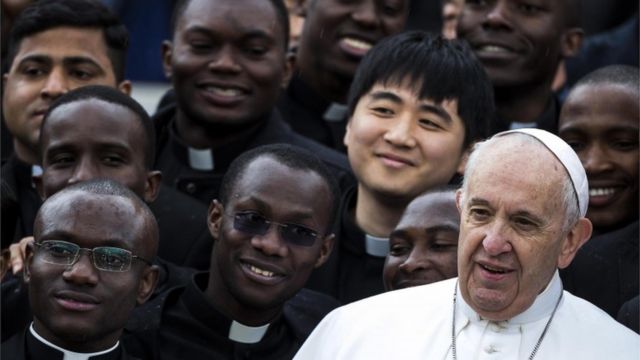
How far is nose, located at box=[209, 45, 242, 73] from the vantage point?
30.4 ft

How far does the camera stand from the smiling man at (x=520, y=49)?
9680 millimetres

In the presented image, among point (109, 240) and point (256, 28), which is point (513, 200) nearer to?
point (109, 240)

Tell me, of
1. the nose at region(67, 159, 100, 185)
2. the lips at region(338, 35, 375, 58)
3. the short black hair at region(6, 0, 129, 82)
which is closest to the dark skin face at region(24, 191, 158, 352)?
the nose at region(67, 159, 100, 185)

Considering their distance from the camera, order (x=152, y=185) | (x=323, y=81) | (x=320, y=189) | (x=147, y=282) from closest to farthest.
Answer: (x=147, y=282) → (x=320, y=189) → (x=152, y=185) → (x=323, y=81)

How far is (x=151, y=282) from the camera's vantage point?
767 cm

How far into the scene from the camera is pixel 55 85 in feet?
29.8

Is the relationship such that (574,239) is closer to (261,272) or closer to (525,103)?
(261,272)

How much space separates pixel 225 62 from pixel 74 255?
2.12 meters

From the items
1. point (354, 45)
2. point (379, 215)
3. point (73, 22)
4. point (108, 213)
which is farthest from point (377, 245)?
point (73, 22)

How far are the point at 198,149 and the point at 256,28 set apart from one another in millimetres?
626

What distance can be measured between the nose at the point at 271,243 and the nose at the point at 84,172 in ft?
2.63

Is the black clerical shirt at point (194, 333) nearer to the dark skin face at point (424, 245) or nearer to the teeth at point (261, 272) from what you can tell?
the teeth at point (261, 272)

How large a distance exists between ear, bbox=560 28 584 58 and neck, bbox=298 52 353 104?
1084 millimetres

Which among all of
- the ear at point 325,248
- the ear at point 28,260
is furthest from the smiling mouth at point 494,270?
the ear at point 28,260
